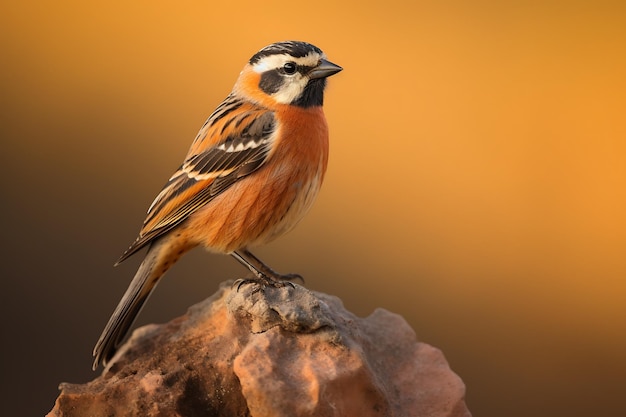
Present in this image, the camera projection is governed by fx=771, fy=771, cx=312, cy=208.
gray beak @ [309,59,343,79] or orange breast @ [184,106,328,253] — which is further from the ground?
gray beak @ [309,59,343,79]

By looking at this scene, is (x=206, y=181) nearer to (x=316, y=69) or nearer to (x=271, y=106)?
A: (x=271, y=106)

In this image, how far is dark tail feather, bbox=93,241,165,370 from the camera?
14.9ft

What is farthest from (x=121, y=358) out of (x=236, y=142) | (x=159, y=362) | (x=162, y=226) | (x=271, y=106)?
(x=271, y=106)

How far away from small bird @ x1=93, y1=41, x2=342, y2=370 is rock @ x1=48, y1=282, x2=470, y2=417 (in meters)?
0.38

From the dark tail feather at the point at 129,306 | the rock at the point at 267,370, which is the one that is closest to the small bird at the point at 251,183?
the dark tail feather at the point at 129,306

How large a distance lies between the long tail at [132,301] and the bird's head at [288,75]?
1156 mm

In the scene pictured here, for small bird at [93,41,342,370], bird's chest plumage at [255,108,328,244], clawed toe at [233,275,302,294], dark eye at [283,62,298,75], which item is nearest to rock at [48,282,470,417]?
clawed toe at [233,275,302,294]

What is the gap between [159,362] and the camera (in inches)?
162

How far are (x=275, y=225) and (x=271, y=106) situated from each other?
2.63 feet

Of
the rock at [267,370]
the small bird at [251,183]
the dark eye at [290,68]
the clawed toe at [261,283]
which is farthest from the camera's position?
the dark eye at [290,68]

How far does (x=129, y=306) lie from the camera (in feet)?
15.1

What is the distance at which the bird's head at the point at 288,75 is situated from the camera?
15.5 feet

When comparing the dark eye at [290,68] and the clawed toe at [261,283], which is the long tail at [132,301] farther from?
the dark eye at [290,68]

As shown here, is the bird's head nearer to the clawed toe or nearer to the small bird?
the small bird
